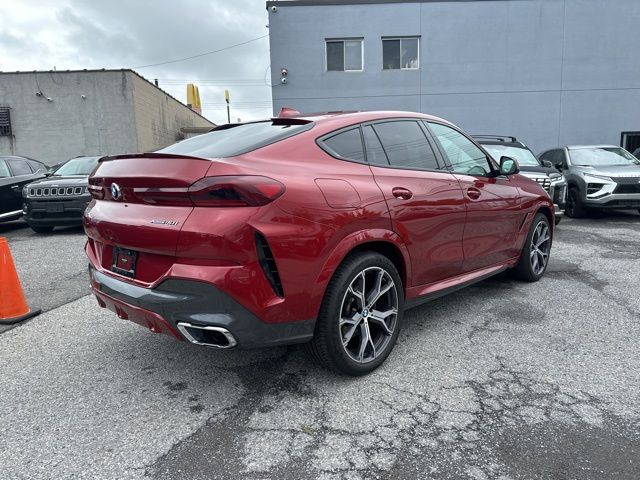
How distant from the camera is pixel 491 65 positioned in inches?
591

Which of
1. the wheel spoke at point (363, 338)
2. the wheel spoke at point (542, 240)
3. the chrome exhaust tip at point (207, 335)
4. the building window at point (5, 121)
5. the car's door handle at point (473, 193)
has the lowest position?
the wheel spoke at point (363, 338)

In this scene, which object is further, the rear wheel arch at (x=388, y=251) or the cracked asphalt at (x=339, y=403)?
the rear wheel arch at (x=388, y=251)

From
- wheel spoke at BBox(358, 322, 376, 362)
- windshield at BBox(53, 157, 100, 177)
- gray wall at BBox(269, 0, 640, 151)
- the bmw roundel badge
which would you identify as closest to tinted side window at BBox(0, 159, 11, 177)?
windshield at BBox(53, 157, 100, 177)

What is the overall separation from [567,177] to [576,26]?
25.6 feet

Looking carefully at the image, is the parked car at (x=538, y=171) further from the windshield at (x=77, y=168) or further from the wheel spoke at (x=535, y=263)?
the windshield at (x=77, y=168)

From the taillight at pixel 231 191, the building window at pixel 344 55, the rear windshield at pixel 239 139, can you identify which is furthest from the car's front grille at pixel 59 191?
the building window at pixel 344 55

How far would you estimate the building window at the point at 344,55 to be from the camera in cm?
1517

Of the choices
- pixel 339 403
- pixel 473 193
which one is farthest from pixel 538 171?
pixel 339 403

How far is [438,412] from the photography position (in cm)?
251

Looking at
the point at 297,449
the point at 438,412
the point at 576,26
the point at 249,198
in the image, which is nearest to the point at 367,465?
the point at 297,449

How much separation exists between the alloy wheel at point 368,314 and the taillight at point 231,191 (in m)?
0.79

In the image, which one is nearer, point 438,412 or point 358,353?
point 438,412

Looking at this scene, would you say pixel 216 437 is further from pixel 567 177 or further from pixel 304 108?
pixel 304 108

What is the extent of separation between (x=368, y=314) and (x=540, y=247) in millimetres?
3041
